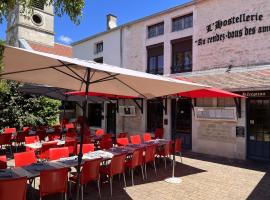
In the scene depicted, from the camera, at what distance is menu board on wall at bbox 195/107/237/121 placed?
10.8 metres

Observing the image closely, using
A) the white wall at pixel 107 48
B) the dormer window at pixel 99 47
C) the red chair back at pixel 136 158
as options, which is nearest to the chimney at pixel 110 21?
the white wall at pixel 107 48

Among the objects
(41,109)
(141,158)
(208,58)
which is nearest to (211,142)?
(208,58)

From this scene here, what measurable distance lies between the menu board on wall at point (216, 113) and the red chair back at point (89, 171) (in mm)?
6773

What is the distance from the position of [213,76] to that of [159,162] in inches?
177

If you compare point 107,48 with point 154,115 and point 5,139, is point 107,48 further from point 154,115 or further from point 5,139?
point 5,139

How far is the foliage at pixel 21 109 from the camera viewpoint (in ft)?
48.5

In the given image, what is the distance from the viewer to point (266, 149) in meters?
10.2

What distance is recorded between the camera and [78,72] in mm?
5398

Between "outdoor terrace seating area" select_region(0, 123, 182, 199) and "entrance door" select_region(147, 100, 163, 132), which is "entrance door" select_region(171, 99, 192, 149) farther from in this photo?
"outdoor terrace seating area" select_region(0, 123, 182, 199)

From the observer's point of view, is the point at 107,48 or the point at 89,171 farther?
the point at 107,48

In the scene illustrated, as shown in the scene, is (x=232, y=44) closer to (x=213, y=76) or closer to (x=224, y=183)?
(x=213, y=76)

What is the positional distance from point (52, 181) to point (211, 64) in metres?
9.21

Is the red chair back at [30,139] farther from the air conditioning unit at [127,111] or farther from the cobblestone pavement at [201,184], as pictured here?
the air conditioning unit at [127,111]

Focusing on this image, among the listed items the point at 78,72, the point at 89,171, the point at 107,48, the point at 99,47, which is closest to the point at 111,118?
the point at 107,48
